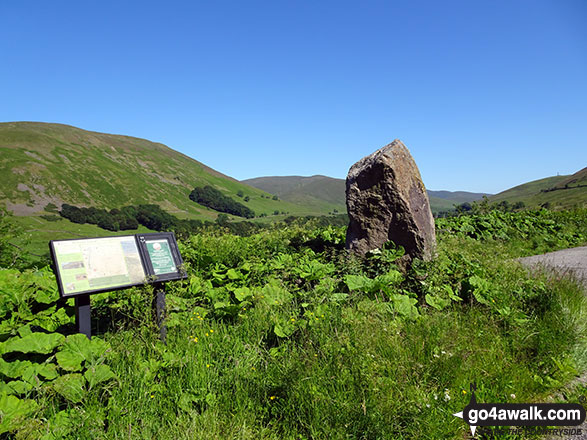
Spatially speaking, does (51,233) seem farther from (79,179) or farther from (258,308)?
(258,308)

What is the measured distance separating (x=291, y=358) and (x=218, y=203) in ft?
603

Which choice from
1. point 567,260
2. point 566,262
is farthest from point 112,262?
point 567,260

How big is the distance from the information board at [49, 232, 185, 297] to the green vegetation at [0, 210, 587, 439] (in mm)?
380

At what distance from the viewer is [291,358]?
12.3 ft

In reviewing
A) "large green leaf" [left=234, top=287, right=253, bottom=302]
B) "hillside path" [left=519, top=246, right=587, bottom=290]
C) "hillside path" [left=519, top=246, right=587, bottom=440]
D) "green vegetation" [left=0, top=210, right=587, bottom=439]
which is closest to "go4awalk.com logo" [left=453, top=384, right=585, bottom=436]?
"green vegetation" [left=0, top=210, right=587, bottom=439]

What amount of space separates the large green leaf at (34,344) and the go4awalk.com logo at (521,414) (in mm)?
3806

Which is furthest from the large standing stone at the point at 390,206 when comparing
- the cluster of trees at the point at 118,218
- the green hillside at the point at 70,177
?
the green hillside at the point at 70,177

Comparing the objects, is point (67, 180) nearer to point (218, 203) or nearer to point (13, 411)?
point (218, 203)

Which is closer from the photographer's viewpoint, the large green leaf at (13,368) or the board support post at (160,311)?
the large green leaf at (13,368)

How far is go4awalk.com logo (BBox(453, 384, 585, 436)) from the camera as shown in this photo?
3.20 metres

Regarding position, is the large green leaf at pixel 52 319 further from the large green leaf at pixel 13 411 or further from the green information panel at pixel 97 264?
the large green leaf at pixel 13 411

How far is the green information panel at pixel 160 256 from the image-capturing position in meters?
4.54

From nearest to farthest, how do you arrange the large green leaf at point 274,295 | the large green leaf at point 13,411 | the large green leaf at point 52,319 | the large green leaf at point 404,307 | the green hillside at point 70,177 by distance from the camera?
the large green leaf at point 13,411, the large green leaf at point 52,319, the large green leaf at point 404,307, the large green leaf at point 274,295, the green hillside at point 70,177

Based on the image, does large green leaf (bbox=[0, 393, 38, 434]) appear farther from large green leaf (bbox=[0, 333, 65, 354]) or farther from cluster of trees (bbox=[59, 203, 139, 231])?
cluster of trees (bbox=[59, 203, 139, 231])
